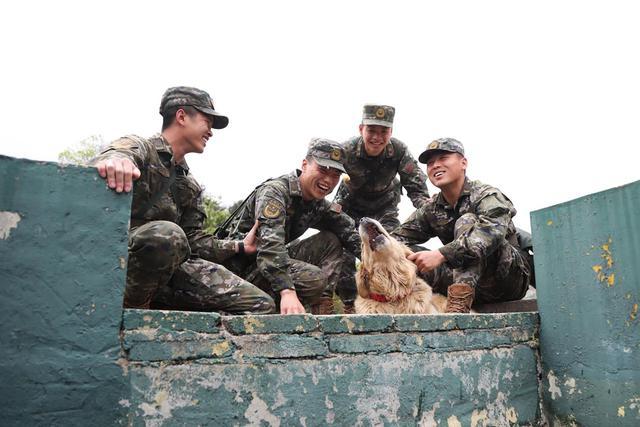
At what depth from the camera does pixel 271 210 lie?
4.19m

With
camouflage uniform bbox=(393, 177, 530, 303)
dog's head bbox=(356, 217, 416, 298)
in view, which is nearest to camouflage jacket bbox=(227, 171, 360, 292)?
dog's head bbox=(356, 217, 416, 298)

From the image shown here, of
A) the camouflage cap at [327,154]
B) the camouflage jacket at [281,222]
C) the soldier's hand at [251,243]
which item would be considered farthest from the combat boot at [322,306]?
the camouflage cap at [327,154]

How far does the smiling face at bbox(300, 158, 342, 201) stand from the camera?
15.1 feet

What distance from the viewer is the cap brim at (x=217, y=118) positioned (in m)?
4.13

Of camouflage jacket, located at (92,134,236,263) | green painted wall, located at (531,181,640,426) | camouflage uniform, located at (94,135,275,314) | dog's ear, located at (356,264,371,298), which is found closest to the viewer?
green painted wall, located at (531,181,640,426)

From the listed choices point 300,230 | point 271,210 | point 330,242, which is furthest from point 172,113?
point 330,242

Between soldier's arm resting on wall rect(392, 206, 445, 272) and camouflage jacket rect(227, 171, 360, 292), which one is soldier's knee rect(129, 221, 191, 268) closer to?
camouflage jacket rect(227, 171, 360, 292)

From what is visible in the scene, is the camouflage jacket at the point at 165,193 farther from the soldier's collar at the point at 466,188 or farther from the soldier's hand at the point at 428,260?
the soldier's collar at the point at 466,188

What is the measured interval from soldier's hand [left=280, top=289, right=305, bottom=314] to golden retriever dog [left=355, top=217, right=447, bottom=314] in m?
1.11

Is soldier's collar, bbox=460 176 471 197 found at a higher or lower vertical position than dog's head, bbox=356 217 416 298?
higher

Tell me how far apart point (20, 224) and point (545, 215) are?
3.24 meters

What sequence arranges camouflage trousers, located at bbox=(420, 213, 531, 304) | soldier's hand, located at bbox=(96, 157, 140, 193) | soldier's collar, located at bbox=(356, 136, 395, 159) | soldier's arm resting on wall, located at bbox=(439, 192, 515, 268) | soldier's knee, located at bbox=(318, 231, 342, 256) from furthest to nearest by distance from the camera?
1. soldier's collar, located at bbox=(356, 136, 395, 159)
2. soldier's knee, located at bbox=(318, 231, 342, 256)
3. camouflage trousers, located at bbox=(420, 213, 531, 304)
4. soldier's arm resting on wall, located at bbox=(439, 192, 515, 268)
5. soldier's hand, located at bbox=(96, 157, 140, 193)

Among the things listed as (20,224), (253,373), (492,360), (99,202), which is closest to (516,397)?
(492,360)

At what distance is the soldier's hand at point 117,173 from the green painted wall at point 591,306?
278 centimetres
